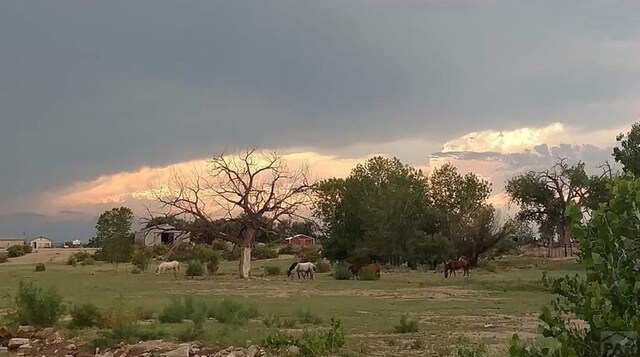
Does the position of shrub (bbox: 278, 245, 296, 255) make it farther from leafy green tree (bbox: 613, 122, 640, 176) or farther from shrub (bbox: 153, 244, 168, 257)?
leafy green tree (bbox: 613, 122, 640, 176)

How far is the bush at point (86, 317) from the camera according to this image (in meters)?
19.8

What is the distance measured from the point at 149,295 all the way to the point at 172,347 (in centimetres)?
1533

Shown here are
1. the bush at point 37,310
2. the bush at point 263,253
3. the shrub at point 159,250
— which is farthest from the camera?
the bush at point 263,253

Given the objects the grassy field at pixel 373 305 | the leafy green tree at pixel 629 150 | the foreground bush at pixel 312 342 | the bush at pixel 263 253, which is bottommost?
the grassy field at pixel 373 305

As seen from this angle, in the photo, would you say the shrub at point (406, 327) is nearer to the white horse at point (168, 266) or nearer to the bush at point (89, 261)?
the white horse at point (168, 266)

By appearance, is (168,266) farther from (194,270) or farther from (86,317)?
(86,317)

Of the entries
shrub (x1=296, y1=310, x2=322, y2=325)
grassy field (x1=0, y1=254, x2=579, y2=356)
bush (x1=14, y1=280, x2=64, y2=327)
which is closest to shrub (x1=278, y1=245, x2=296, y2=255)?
grassy field (x1=0, y1=254, x2=579, y2=356)

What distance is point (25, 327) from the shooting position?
64.9 ft

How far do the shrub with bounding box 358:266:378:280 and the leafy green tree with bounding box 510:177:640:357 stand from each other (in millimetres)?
39475

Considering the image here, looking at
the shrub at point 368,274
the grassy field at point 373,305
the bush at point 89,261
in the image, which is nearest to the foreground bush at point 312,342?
the grassy field at point 373,305

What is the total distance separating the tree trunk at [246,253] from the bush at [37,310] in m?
24.6

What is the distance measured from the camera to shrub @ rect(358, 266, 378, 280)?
43812 millimetres

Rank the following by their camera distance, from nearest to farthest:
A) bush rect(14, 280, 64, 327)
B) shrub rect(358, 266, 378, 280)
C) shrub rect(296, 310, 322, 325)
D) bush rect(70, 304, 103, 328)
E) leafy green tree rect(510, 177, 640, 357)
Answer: leafy green tree rect(510, 177, 640, 357) < shrub rect(296, 310, 322, 325) < bush rect(70, 304, 103, 328) < bush rect(14, 280, 64, 327) < shrub rect(358, 266, 378, 280)

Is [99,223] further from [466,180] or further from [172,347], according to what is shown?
[172,347]
